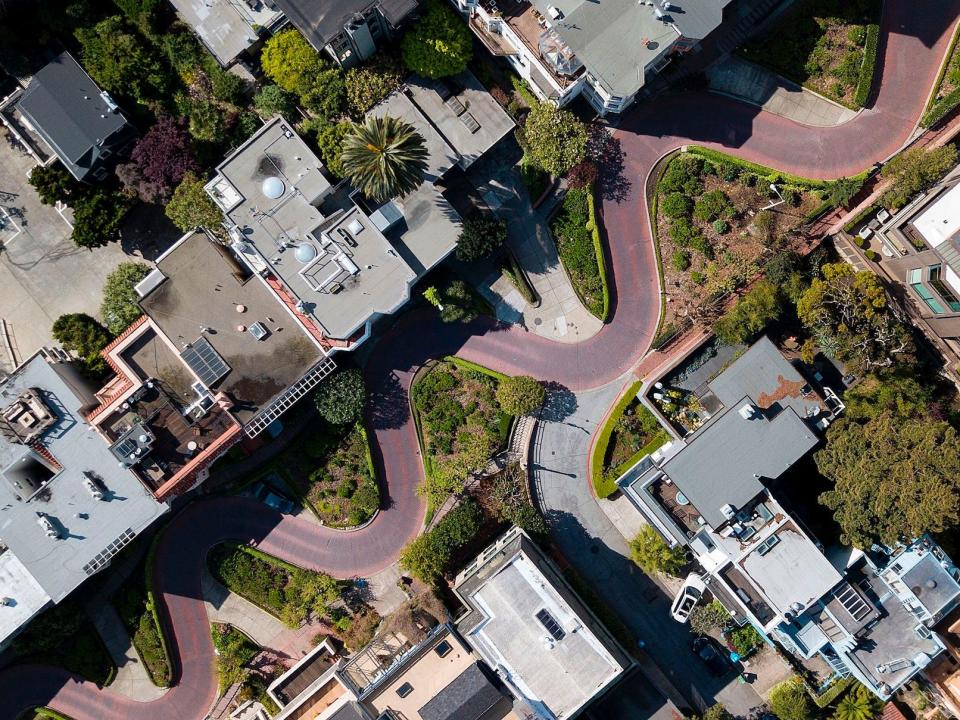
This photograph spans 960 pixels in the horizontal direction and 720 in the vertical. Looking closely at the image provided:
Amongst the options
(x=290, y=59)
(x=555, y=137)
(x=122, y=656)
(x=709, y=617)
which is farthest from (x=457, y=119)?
(x=122, y=656)

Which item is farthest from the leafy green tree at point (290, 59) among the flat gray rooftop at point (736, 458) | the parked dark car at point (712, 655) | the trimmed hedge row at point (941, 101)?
the parked dark car at point (712, 655)

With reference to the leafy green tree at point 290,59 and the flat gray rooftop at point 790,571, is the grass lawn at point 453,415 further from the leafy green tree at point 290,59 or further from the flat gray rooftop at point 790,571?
the leafy green tree at point 290,59

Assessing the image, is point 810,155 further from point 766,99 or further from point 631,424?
point 631,424

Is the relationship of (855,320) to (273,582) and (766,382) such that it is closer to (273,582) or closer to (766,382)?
(766,382)

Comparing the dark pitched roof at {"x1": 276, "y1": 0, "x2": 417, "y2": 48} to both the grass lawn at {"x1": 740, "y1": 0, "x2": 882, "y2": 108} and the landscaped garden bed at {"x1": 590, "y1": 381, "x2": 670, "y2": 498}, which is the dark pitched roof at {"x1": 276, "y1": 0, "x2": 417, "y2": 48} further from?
the landscaped garden bed at {"x1": 590, "y1": 381, "x2": 670, "y2": 498}

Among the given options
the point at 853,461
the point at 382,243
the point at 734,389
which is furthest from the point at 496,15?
the point at 853,461

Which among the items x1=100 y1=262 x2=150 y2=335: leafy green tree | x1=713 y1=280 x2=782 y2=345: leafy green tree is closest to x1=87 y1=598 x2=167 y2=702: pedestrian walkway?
x1=100 y1=262 x2=150 y2=335: leafy green tree

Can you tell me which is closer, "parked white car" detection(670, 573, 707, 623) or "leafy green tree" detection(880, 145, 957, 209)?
"leafy green tree" detection(880, 145, 957, 209)
